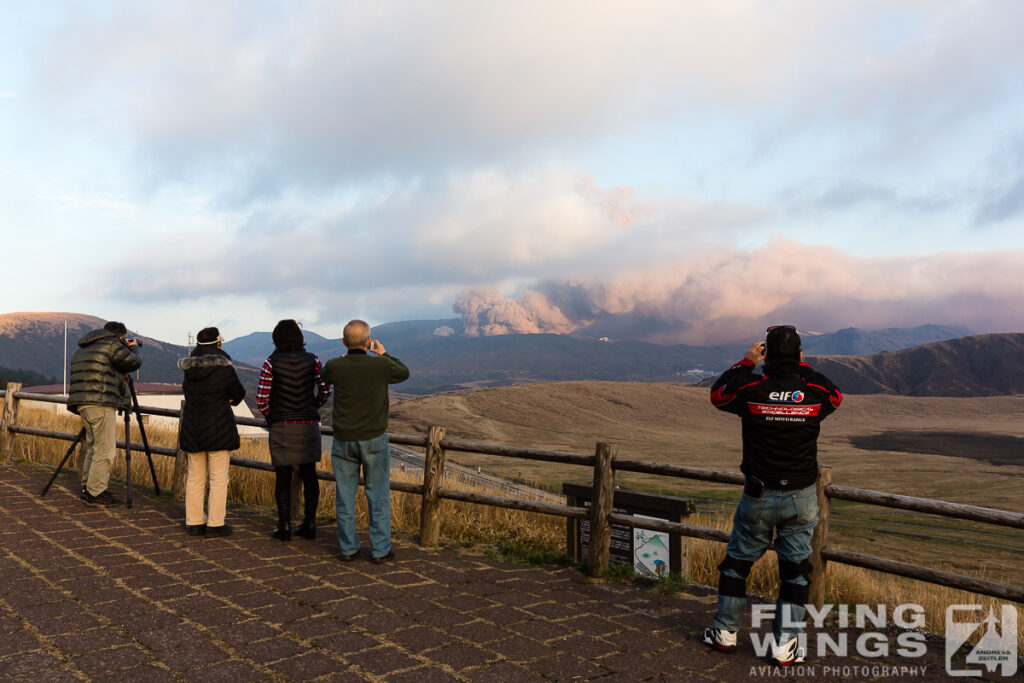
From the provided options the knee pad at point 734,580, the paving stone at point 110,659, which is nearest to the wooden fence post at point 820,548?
the knee pad at point 734,580

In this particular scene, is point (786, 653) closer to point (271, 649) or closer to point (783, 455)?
point (783, 455)

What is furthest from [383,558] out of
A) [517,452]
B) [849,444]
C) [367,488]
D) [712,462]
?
[849,444]

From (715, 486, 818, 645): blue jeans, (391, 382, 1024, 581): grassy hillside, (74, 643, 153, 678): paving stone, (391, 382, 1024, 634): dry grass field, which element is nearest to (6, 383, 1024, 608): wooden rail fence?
(715, 486, 818, 645): blue jeans

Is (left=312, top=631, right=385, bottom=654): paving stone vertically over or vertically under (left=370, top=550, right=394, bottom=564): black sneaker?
over

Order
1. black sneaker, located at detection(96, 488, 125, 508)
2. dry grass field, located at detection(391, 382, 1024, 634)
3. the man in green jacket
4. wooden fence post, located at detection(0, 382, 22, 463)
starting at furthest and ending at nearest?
1. dry grass field, located at detection(391, 382, 1024, 634)
2. wooden fence post, located at detection(0, 382, 22, 463)
3. black sneaker, located at detection(96, 488, 125, 508)
4. the man in green jacket

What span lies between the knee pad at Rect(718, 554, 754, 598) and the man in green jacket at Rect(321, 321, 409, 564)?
3.04m

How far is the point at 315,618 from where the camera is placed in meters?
4.94

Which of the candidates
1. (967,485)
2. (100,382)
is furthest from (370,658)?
(967,485)

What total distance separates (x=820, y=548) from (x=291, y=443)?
15.9 ft

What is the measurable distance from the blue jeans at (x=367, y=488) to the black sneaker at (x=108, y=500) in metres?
3.78

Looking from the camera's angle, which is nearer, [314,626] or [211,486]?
[314,626]

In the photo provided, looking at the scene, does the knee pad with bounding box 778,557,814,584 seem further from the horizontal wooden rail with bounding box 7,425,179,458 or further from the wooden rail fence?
the horizontal wooden rail with bounding box 7,425,179,458

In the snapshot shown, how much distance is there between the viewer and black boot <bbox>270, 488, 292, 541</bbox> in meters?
6.98

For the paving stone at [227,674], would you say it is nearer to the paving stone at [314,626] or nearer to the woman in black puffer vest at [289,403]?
the paving stone at [314,626]
